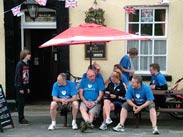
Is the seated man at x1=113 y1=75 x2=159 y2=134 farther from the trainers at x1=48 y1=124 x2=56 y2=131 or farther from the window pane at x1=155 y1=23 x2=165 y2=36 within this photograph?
the window pane at x1=155 y1=23 x2=165 y2=36

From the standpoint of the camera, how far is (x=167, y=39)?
10406 mm

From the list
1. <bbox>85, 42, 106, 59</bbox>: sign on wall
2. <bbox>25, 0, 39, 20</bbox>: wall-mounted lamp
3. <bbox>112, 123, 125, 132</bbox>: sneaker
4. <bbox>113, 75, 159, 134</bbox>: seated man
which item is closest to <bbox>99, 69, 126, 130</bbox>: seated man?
<bbox>113, 75, 159, 134</bbox>: seated man

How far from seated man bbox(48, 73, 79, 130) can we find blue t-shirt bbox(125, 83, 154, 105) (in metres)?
1.09

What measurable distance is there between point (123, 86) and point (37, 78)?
14.4ft

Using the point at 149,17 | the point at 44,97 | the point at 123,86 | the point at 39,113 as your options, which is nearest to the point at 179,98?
the point at 123,86

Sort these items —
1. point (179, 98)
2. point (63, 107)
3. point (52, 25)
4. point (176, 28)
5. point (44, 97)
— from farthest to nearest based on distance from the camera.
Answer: point (44, 97) → point (52, 25) → point (176, 28) → point (179, 98) → point (63, 107)

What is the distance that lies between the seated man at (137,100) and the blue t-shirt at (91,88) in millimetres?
645

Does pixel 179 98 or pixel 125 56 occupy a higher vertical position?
pixel 125 56

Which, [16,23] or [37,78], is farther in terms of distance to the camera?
[37,78]

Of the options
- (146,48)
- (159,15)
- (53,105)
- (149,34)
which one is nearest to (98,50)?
(146,48)

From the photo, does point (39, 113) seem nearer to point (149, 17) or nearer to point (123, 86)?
point (123, 86)

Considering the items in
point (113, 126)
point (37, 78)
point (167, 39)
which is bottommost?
point (113, 126)

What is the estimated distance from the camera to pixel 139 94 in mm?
8422

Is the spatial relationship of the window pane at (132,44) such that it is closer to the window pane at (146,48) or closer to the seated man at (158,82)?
the window pane at (146,48)
